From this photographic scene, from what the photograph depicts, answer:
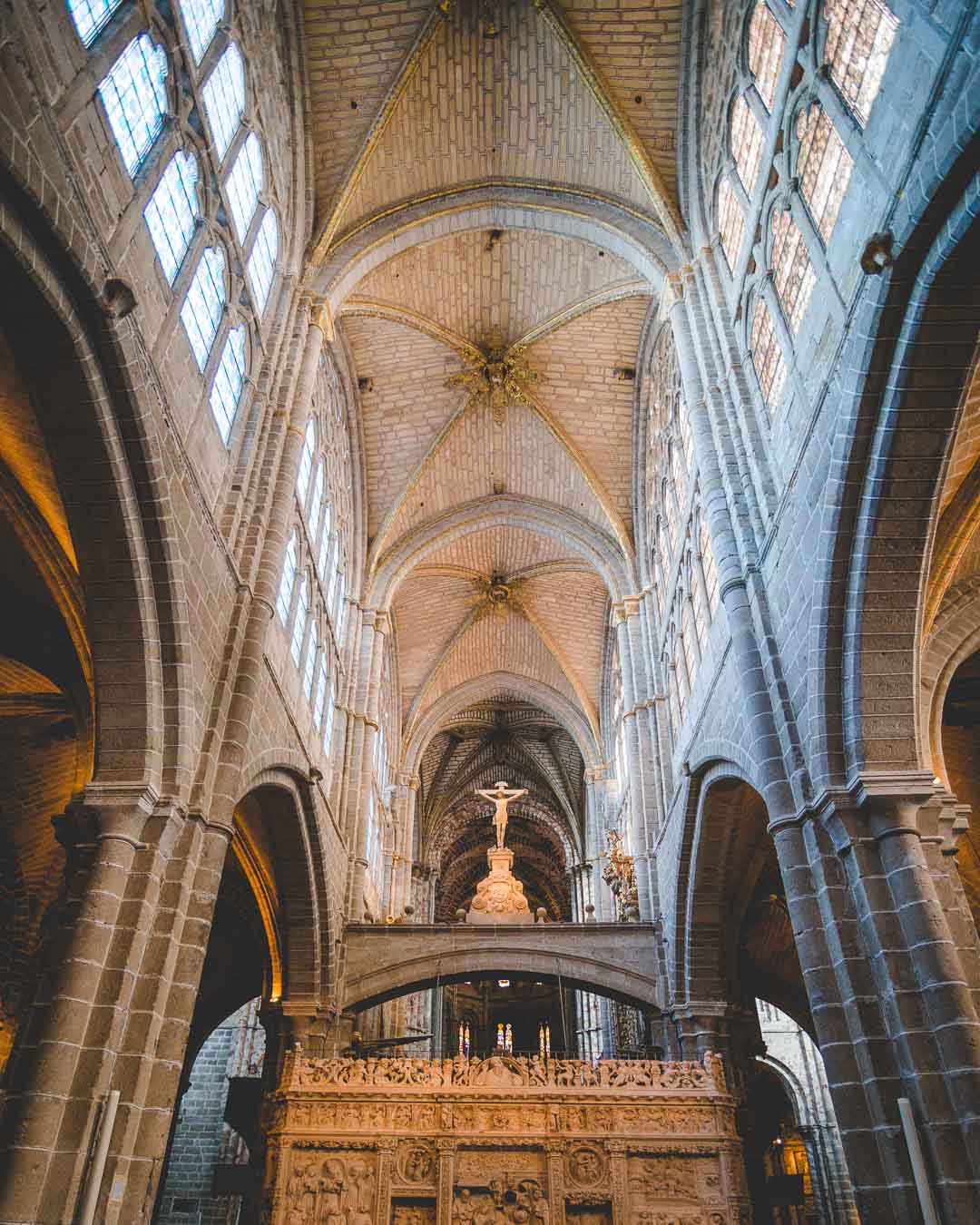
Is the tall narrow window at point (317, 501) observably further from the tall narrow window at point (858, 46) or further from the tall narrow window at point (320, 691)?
the tall narrow window at point (858, 46)

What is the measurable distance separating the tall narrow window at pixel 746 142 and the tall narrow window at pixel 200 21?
6.55m

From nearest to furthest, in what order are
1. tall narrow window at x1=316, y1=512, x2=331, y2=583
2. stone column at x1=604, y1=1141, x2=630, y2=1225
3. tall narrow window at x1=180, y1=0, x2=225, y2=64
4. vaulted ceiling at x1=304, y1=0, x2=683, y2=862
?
tall narrow window at x1=180, y1=0, x2=225, y2=64
stone column at x1=604, y1=1141, x2=630, y2=1225
vaulted ceiling at x1=304, y1=0, x2=683, y2=862
tall narrow window at x1=316, y1=512, x2=331, y2=583

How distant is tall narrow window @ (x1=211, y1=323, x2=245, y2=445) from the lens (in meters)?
10.5

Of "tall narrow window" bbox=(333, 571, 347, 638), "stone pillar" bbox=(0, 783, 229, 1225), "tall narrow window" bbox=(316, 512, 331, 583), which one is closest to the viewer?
"stone pillar" bbox=(0, 783, 229, 1225)

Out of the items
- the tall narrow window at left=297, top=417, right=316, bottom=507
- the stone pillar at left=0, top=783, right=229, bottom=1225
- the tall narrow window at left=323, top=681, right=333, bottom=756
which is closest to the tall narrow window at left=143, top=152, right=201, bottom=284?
the tall narrow window at left=297, top=417, right=316, bottom=507

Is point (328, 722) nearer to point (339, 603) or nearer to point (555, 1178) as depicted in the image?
point (339, 603)

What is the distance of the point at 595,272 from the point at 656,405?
9.11 feet

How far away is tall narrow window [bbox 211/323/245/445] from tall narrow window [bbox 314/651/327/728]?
553 centimetres

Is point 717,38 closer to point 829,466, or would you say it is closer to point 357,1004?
point 829,466

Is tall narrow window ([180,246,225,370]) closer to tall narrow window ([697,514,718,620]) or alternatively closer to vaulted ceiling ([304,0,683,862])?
vaulted ceiling ([304,0,683,862])

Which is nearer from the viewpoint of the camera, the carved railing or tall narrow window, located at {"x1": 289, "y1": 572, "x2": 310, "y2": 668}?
the carved railing

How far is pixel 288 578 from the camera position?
13.5 m

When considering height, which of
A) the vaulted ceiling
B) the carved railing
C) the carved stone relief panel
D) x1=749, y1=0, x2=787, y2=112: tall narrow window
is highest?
the vaulted ceiling

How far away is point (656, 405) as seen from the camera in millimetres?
18094
